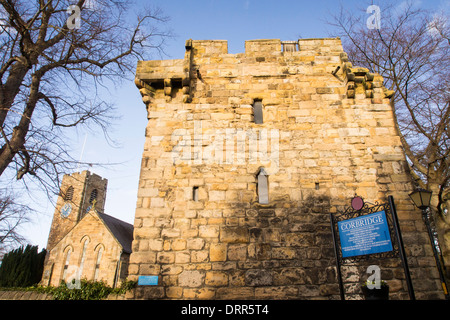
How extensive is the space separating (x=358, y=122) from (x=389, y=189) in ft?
5.19

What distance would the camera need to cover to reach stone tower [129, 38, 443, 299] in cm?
521

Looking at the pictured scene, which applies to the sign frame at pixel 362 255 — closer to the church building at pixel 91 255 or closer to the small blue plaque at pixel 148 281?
the small blue plaque at pixel 148 281

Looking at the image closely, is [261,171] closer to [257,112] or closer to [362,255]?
[257,112]

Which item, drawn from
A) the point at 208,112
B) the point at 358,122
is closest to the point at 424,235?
the point at 358,122

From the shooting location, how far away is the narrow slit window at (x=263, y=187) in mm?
5859

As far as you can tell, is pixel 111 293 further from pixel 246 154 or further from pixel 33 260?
pixel 33 260

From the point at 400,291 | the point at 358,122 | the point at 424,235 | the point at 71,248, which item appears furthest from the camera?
the point at 71,248

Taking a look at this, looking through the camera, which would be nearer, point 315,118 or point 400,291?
point 400,291

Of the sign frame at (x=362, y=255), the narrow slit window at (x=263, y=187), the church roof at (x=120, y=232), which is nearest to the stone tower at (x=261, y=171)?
the narrow slit window at (x=263, y=187)

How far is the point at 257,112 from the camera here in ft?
21.6

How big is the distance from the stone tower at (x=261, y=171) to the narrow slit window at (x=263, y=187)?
21 millimetres

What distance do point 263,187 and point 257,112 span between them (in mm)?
1790

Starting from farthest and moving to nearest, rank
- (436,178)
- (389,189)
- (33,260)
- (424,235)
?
(33,260) → (436,178) → (389,189) → (424,235)

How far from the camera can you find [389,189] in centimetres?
579
